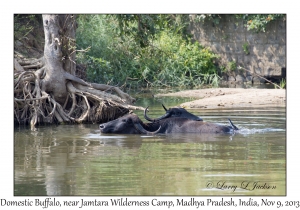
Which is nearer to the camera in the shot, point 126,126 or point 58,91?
point 126,126

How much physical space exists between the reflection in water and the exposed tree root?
0.75 m

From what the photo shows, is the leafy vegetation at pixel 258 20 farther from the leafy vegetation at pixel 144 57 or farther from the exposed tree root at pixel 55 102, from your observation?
the exposed tree root at pixel 55 102

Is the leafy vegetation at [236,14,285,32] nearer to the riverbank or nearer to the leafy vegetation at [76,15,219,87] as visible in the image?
the leafy vegetation at [76,15,219,87]

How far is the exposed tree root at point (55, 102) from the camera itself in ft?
47.2

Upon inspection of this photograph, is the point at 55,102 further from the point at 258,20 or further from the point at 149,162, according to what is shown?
the point at 258,20

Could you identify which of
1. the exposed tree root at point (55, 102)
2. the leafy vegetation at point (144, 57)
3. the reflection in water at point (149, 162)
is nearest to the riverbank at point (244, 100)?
the exposed tree root at point (55, 102)

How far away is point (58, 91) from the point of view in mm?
14945

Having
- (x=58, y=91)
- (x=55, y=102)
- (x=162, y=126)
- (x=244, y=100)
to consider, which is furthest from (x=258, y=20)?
(x=162, y=126)

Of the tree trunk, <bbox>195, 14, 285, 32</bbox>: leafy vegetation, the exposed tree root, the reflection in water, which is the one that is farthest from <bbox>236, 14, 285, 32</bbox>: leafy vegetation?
the reflection in water

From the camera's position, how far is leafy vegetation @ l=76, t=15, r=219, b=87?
75.6 ft

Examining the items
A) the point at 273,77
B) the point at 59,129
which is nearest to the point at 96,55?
the point at 273,77

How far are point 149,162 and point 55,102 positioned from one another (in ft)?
17.6

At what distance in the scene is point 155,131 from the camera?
12875 mm

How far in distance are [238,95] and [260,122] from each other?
497 centimetres
